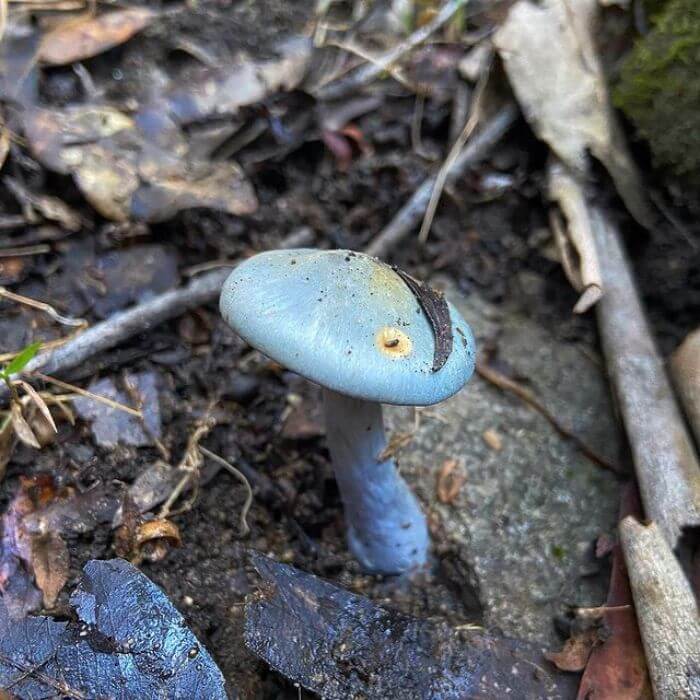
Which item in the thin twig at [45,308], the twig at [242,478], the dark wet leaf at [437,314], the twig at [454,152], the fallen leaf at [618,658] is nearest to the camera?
the dark wet leaf at [437,314]

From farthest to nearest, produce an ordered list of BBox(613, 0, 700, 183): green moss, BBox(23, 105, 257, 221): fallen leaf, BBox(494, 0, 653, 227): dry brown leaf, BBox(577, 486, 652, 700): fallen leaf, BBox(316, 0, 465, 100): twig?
BBox(316, 0, 465, 100): twig, BBox(494, 0, 653, 227): dry brown leaf, BBox(23, 105, 257, 221): fallen leaf, BBox(613, 0, 700, 183): green moss, BBox(577, 486, 652, 700): fallen leaf

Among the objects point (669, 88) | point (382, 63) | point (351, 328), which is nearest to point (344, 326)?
point (351, 328)

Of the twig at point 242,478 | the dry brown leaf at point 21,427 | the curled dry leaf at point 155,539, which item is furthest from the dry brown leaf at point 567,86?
the dry brown leaf at point 21,427

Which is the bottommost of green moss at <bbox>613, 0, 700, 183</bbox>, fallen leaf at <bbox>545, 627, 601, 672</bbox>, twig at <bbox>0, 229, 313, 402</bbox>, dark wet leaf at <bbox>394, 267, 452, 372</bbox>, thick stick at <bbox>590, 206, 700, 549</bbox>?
fallen leaf at <bbox>545, 627, 601, 672</bbox>

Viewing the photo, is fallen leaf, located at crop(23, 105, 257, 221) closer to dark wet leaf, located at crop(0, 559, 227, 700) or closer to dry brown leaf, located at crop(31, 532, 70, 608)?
dry brown leaf, located at crop(31, 532, 70, 608)

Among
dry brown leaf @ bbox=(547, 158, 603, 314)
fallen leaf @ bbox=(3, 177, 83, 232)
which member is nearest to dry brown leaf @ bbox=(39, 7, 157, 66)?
fallen leaf @ bbox=(3, 177, 83, 232)

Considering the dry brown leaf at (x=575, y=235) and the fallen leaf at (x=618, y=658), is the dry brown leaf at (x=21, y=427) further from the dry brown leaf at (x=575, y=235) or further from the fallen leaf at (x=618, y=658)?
the dry brown leaf at (x=575, y=235)
